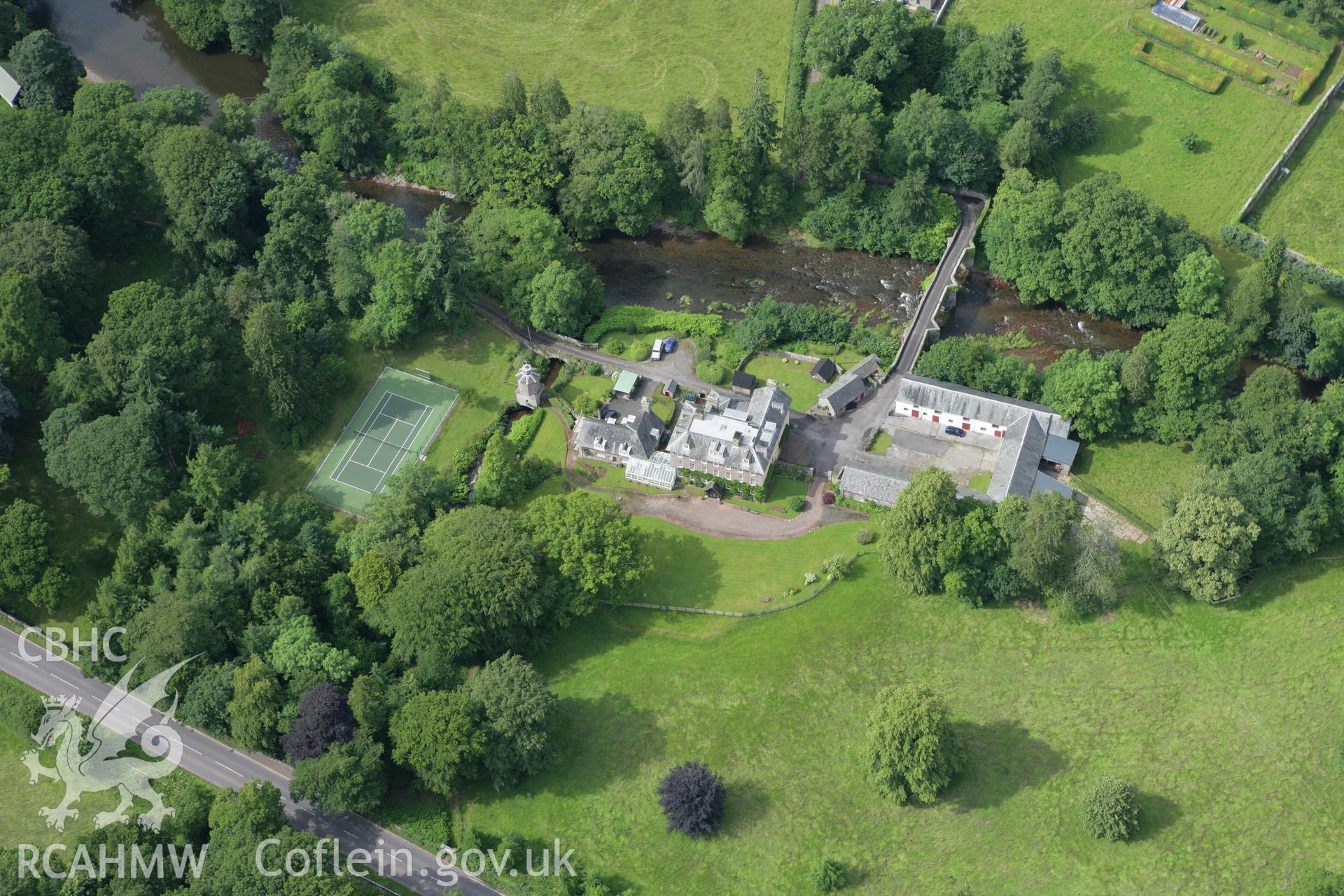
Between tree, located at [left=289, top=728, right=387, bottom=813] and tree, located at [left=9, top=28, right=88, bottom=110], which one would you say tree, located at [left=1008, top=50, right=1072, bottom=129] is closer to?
tree, located at [left=289, top=728, right=387, bottom=813]

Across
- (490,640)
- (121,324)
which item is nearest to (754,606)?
(490,640)

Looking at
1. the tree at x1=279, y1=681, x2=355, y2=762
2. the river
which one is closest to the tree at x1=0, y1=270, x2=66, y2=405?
the river

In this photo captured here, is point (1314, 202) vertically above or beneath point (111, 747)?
above

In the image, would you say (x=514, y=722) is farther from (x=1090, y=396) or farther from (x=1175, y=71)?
(x=1175, y=71)

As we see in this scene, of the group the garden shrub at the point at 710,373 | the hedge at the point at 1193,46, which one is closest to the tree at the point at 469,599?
the garden shrub at the point at 710,373

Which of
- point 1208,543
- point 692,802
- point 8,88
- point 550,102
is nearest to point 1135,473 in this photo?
point 1208,543

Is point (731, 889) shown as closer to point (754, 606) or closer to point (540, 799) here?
point (540, 799)

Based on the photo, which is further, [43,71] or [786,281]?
[43,71]
